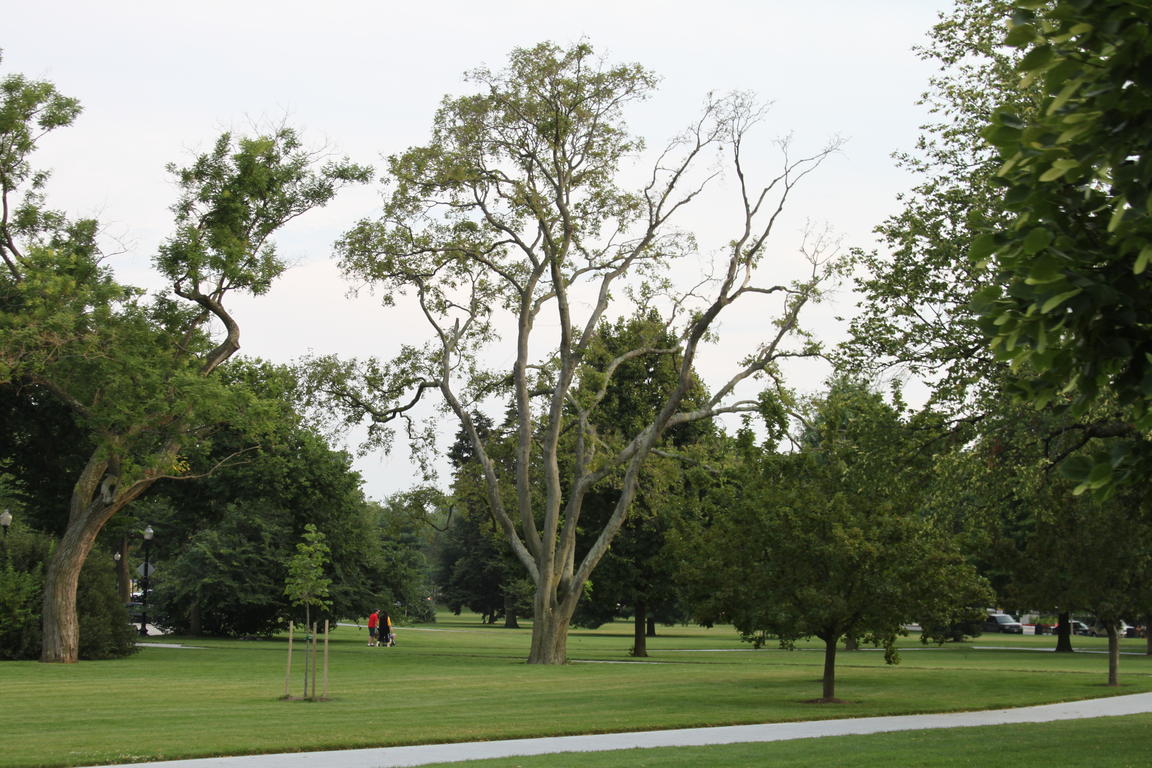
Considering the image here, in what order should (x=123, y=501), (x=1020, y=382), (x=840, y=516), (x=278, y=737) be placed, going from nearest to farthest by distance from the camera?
(x=1020, y=382) < (x=278, y=737) < (x=840, y=516) < (x=123, y=501)

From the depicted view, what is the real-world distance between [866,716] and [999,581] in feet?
124

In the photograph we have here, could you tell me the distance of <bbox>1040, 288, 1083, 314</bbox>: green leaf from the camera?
3863mm

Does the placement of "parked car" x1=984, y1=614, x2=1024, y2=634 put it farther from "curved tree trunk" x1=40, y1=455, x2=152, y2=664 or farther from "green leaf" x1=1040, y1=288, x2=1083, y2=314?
"green leaf" x1=1040, y1=288, x2=1083, y2=314

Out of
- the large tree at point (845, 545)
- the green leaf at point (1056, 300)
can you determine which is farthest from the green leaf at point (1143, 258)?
the large tree at point (845, 545)

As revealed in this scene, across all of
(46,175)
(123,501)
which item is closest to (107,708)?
(123,501)

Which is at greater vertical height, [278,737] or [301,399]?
[301,399]

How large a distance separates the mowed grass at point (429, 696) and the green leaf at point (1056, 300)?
1149 cm

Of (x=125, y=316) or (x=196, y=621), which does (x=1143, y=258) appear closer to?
(x=125, y=316)

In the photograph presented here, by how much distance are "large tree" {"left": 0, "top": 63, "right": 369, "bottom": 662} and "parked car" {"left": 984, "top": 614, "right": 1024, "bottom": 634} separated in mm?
61285

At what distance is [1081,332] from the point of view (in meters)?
4.21

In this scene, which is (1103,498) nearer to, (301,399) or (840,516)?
(840,516)

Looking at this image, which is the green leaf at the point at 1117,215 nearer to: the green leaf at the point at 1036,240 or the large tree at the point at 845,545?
the green leaf at the point at 1036,240

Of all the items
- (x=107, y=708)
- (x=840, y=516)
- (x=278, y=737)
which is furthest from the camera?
(x=840, y=516)

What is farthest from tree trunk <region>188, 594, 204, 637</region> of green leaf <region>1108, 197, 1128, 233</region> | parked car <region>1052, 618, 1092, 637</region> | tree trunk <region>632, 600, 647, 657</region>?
parked car <region>1052, 618, 1092, 637</region>
